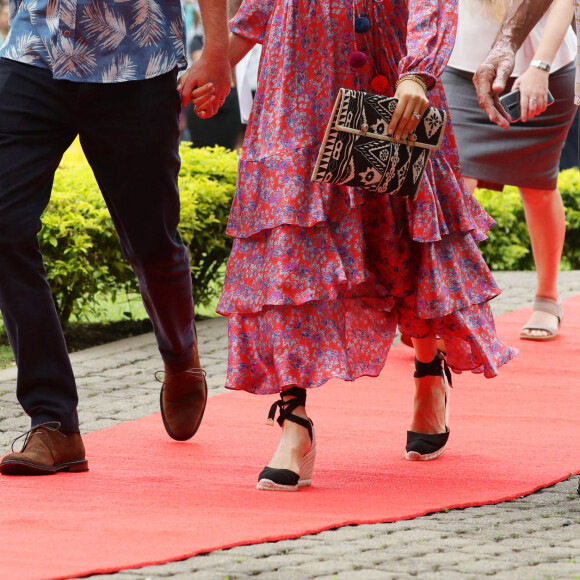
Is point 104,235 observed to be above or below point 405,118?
below

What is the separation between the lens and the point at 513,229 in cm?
1040

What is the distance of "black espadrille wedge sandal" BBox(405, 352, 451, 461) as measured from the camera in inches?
165

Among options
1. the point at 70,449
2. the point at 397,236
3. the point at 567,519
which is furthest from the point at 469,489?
the point at 70,449

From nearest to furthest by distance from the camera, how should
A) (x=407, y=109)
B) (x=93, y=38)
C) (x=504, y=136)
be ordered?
(x=407, y=109)
(x=93, y=38)
(x=504, y=136)

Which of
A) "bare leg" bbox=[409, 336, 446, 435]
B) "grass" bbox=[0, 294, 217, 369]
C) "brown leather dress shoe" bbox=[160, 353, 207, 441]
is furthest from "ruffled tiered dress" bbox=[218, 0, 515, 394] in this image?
"grass" bbox=[0, 294, 217, 369]

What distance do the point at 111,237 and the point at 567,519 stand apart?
3801 mm

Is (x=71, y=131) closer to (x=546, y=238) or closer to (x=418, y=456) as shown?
(x=418, y=456)

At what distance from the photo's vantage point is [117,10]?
150 inches

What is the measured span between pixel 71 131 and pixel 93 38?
Result: 300mm

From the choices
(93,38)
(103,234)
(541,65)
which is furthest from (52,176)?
(103,234)

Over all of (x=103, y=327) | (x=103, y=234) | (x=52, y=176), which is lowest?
(x=103, y=327)

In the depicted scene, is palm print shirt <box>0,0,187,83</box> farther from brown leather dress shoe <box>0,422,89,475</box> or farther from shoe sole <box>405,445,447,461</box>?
shoe sole <box>405,445,447,461</box>

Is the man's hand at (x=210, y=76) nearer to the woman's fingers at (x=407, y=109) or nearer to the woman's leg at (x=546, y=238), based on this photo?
the woman's fingers at (x=407, y=109)

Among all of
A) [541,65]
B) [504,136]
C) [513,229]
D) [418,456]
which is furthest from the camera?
[513,229]
